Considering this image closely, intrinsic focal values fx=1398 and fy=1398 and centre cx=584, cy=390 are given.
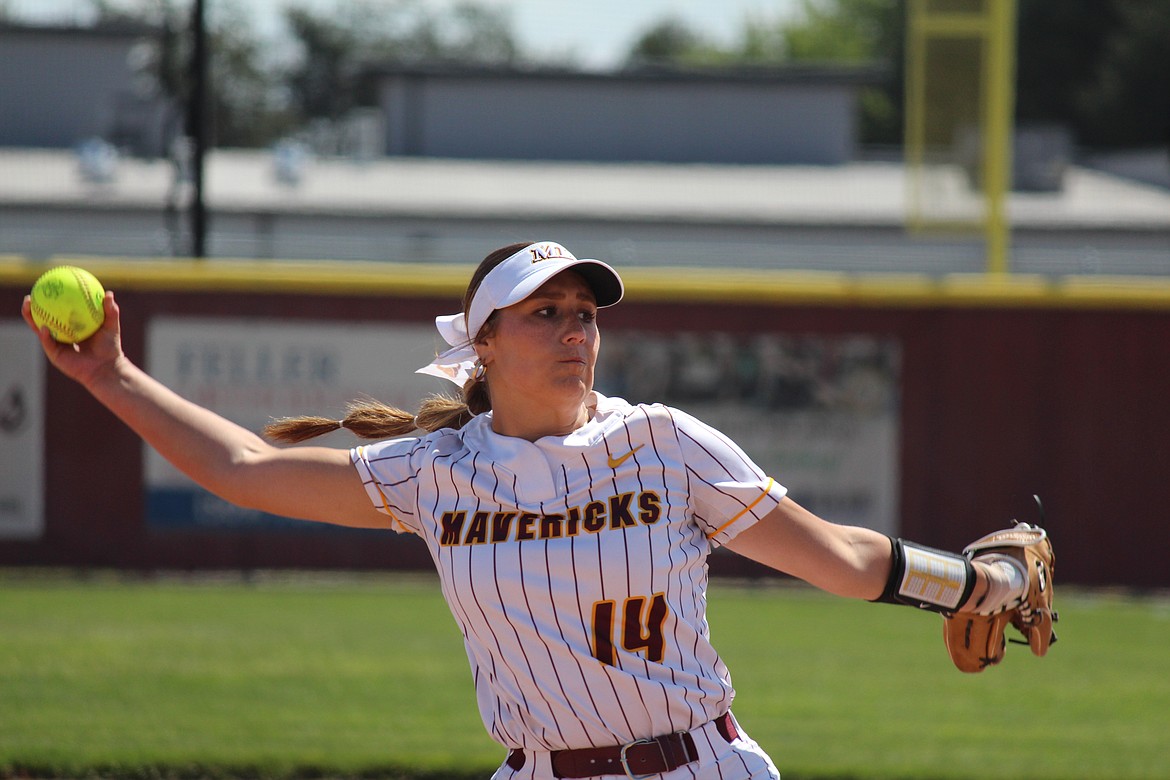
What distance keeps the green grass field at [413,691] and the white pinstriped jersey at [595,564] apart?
3.23 meters

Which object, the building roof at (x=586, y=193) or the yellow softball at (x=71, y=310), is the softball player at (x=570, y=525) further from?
the building roof at (x=586, y=193)

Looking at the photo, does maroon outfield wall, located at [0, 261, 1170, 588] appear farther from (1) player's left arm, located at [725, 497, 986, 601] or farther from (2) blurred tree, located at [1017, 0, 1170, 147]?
(2) blurred tree, located at [1017, 0, 1170, 147]

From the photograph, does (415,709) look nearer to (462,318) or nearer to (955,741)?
(955,741)

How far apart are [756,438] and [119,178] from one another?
11725 mm

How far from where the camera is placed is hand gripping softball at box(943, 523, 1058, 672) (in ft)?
10.3

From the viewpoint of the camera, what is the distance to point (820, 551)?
9.28 feet

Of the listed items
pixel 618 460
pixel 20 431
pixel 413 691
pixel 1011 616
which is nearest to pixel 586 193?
pixel 20 431

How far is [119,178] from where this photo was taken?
19.3 metres

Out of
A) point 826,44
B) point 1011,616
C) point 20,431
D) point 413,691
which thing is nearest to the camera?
point 1011,616

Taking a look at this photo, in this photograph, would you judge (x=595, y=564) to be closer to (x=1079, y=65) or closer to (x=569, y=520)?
(x=569, y=520)

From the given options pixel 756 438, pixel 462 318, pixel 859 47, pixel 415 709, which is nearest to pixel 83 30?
pixel 756 438

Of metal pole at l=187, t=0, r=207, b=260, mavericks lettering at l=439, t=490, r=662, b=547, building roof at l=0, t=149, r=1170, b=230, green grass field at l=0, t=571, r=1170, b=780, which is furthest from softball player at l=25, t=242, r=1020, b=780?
building roof at l=0, t=149, r=1170, b=230

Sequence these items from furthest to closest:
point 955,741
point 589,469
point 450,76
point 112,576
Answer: point 450,76
point 112,576
point 955,741
point 589,469

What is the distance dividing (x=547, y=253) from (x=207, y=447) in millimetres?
808
